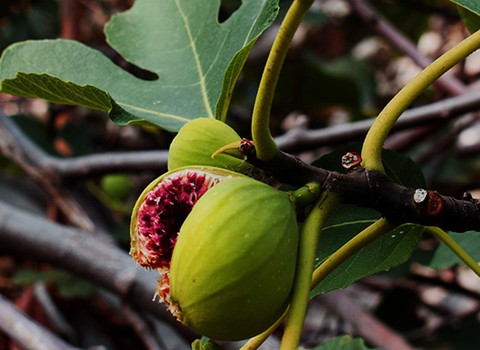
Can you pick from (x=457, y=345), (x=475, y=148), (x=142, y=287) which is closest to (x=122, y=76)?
(x=142, y=287)

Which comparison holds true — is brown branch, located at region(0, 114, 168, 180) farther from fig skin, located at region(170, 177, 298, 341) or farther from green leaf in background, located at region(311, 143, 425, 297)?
fig skin, located at region(170, 177, 298, 341)

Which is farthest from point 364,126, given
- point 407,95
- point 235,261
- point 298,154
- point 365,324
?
point 235,261

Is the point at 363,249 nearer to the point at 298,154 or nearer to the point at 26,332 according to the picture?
the point at 26,332

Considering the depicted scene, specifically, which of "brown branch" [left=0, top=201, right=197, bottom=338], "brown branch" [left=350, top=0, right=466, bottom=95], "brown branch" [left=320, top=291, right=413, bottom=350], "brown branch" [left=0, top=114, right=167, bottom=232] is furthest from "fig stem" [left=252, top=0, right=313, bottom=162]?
"brown branch" [left=350, top=0, right=466, bottom=95]

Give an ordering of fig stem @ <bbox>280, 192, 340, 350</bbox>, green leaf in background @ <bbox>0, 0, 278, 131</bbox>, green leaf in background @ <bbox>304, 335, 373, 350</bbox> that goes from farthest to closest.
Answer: green leaf in background @ <bbox>304, 335, 373, 350</bbox> < green leaf in background @ <bbox>0, 0, 278, 131</bbox> < fig stem @ <bbox>280, 192, 340, 350</bbox>

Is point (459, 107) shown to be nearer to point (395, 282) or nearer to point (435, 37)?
point (395, 282)

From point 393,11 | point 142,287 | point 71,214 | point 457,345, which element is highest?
point 393,11
